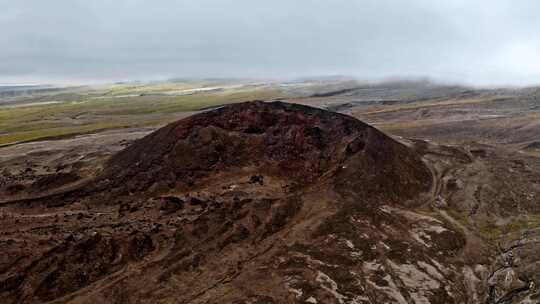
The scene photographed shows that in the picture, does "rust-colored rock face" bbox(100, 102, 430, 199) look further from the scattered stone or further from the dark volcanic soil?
the scattered stone

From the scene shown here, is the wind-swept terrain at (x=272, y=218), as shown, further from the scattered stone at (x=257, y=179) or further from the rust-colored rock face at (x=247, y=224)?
the scattered stone at (x=257, y=179)

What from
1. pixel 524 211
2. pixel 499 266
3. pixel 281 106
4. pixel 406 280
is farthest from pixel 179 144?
pixel 524 211

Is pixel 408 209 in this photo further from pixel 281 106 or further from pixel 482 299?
pixel 281 106

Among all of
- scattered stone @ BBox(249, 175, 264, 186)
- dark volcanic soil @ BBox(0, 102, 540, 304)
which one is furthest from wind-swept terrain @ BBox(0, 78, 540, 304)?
scattered stone @ BBox(249, 175, 264, 186)

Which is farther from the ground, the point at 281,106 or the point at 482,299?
the point at 281,106

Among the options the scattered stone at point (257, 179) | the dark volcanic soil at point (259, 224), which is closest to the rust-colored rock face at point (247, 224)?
the dark volcanic soil at point (259, 224)
